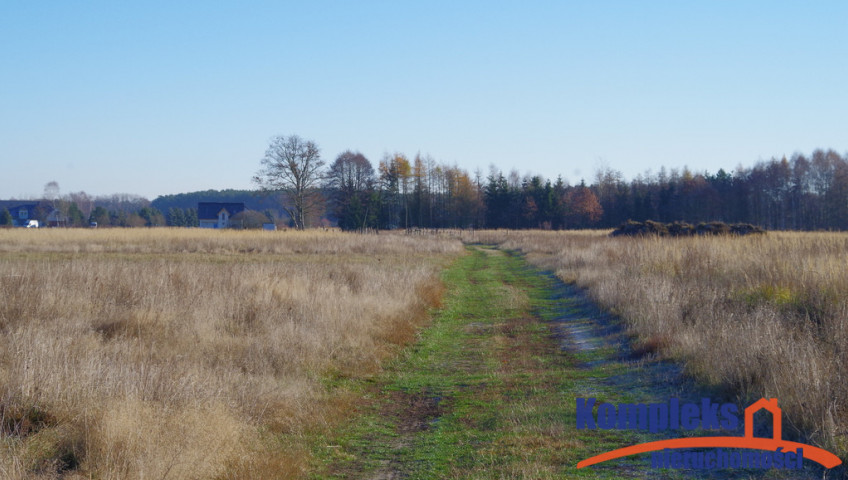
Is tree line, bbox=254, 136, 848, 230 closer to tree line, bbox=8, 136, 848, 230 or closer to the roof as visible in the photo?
tree line, bbox=8, 136, 848, 230

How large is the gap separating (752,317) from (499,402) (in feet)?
14.8

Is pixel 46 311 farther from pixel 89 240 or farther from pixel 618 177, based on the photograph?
pixel 618 177

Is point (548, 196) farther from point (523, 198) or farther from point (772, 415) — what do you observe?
point (772, 415)

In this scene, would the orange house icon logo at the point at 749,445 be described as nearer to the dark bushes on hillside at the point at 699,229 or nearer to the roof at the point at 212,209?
the dark bushes on hillside at the point at 699,229

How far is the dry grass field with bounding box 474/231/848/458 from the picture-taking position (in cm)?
513

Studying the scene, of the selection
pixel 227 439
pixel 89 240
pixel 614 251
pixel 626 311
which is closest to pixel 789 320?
pixel 626 311

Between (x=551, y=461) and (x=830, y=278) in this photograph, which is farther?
(x=830, y=278)

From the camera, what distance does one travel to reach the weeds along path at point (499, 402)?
4.74 m

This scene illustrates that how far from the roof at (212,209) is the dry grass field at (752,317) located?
74.9 meters

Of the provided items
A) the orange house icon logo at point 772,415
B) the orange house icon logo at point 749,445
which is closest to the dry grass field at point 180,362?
the orange house icon logo at point 749,445

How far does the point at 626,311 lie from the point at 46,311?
34.0ft

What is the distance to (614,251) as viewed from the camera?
888 inches

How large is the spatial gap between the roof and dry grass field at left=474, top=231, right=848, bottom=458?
7486cm

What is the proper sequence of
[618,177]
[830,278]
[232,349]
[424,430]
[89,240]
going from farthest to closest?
1. [618,177]
2. [89,240]
3. [830,278]
4. [232,349]
5. [424,430]
